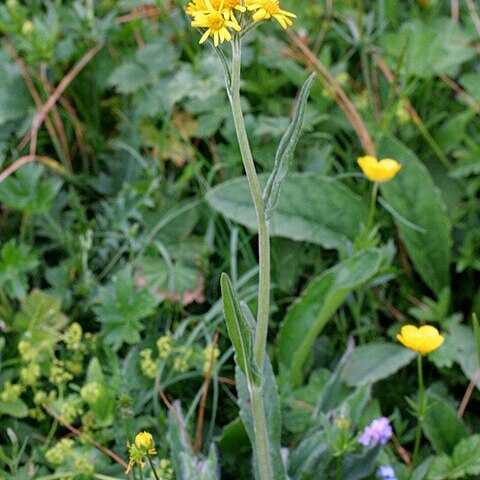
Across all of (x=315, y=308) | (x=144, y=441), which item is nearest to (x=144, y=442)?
(x=144, y=441)

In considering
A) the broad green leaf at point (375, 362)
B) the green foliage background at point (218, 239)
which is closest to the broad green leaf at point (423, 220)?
the green foliage background at point (218, 239)

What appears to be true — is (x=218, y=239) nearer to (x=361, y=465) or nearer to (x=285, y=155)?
(x=361, y=465)

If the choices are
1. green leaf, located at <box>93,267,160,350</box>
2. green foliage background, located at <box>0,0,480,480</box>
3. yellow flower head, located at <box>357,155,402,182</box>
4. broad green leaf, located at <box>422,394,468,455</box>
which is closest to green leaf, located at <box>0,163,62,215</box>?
green foliage background, located at <box>0,0,480,480</box>

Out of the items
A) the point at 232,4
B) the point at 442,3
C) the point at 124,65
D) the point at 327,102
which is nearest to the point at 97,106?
the point at 124,65

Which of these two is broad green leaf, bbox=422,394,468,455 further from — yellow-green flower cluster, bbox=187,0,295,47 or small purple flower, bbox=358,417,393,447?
yellow-green flower cluster, bbox=187,0,295,47

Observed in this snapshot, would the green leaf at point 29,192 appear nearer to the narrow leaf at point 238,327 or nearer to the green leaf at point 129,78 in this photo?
the green leaf at point 129,78

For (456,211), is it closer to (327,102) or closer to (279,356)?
(327,102)
